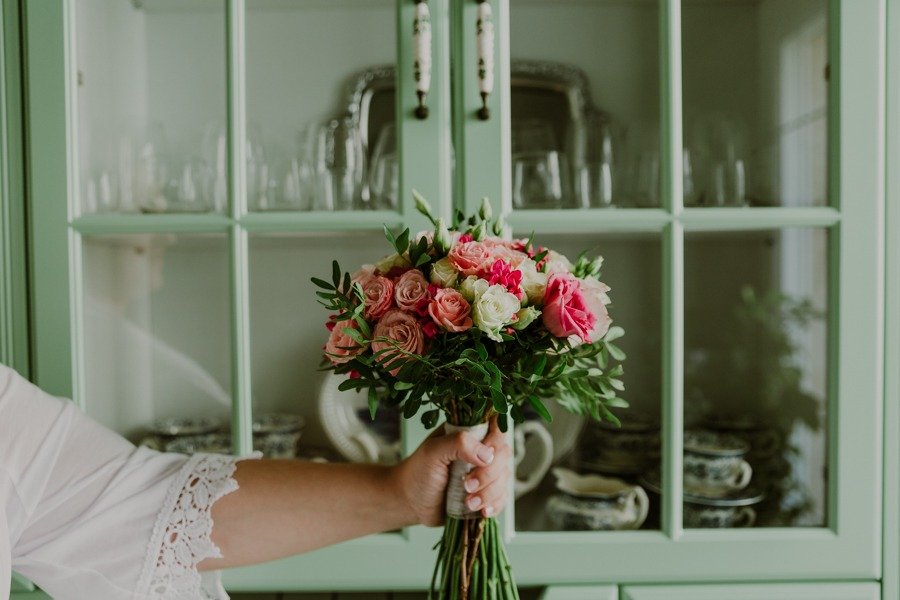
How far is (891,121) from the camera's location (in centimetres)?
107

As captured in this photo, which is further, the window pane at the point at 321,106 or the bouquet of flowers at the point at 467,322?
the window pane at the point at 321,106

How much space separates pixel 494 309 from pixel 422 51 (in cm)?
49

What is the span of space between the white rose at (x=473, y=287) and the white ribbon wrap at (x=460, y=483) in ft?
0.67

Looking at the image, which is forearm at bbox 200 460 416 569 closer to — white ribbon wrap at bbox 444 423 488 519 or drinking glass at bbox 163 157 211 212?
white ribbon wrap at bbox 444 423 488 519

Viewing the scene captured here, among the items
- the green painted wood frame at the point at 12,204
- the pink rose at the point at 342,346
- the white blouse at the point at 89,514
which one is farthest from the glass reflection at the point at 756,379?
the green painted wood frame at the point at 12,204

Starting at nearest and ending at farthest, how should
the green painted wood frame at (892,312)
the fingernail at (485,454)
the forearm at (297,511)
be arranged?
1. the fingernail at (485,454)
2. the forearm at (297,511)
3. the green painted wood frame at (892,312)

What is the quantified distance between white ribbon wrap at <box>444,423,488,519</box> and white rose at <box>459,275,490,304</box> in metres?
0.20

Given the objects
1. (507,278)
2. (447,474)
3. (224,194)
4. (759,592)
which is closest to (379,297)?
(507,278)

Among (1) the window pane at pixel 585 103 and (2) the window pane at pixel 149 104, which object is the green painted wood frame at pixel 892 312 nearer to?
(1) the window pane at pixel 585 103

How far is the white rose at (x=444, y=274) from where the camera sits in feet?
2.54

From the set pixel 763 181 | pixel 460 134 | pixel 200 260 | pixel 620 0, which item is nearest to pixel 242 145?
pixel 200 260

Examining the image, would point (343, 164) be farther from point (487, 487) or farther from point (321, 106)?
point (487, 487)

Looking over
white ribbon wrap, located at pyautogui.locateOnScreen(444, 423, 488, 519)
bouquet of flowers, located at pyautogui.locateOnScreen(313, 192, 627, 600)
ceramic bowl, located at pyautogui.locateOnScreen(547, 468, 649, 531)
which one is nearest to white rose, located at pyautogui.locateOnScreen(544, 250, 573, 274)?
bouquet of flowers, located at pyautogui.locateOnScreen(313, 192, 627, 600)

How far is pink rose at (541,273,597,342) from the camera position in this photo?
2.48 ft
